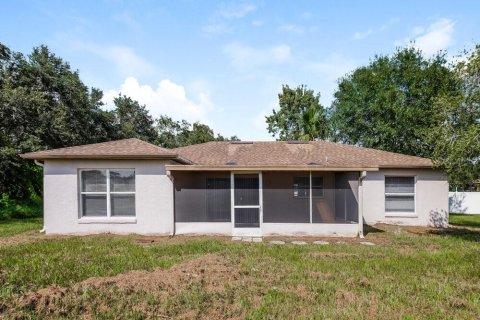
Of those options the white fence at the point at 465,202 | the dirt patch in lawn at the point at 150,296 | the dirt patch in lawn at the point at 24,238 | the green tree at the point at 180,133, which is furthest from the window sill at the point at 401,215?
the green tree at the point at 180,133

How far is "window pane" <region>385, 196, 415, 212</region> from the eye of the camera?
46.1 feet

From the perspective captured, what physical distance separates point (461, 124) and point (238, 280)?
9317 millimetres

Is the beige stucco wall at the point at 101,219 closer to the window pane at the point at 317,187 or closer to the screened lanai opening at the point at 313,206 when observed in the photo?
the screened lanai opening at the point at 313,206

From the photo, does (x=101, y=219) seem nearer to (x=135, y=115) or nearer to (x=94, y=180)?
(x=94, y=180)

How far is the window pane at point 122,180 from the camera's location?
11.1m

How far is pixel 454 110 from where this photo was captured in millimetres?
10008

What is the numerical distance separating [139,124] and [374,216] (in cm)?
3569

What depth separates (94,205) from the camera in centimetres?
1118

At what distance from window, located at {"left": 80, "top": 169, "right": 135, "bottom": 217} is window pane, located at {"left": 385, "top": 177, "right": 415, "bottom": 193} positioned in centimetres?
1145

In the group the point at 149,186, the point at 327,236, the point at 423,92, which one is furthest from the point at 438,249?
the point at 423,92

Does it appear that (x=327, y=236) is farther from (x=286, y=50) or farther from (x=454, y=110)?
(x=286, y=50)

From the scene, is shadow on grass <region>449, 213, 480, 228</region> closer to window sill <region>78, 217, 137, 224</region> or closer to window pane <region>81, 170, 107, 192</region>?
window sill <region>78, 217, 137, 224</region>

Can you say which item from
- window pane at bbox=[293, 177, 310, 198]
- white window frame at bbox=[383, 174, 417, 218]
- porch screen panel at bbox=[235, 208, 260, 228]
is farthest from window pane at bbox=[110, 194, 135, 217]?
white window frame at bbox=[383, 174, 417, 218]

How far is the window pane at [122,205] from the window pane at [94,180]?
0.63 metres
